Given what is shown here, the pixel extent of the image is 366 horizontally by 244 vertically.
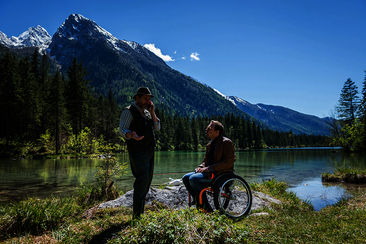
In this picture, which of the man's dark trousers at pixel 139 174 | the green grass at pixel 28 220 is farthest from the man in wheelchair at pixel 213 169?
the green grass at pixel 28 220

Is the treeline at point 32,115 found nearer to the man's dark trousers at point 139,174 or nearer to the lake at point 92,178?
the lake at point 92,178

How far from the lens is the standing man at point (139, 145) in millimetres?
3871

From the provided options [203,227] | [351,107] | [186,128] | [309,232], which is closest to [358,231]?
[309,232]

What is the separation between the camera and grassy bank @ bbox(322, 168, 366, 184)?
45.5ft

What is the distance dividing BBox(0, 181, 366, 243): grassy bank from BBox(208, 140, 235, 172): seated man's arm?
107cm

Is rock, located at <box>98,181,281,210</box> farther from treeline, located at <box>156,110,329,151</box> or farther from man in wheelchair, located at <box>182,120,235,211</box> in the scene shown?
treeline, located at <box>156,110,329,151</box>

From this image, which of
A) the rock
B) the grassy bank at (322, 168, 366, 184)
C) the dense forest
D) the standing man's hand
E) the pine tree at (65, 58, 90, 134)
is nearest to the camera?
the standing man's hand

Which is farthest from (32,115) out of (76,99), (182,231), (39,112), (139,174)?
(182,231)

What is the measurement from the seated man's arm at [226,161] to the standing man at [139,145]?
134 cm

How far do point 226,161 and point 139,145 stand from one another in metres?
1.89

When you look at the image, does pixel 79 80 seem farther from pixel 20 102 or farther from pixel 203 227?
pixel 203 227

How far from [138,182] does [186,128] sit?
96807 mm

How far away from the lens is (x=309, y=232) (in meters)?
3.46

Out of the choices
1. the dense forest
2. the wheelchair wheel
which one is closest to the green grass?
the wheelchair wheel
